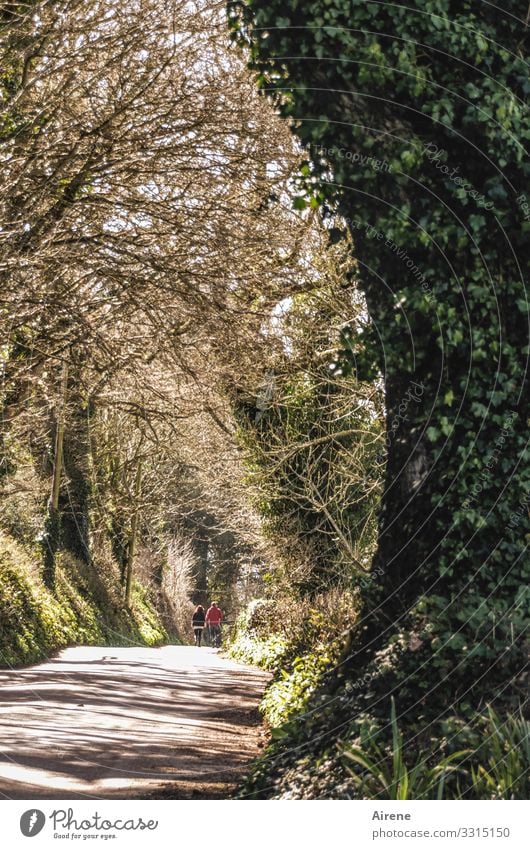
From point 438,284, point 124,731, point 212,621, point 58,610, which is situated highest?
point 212,621

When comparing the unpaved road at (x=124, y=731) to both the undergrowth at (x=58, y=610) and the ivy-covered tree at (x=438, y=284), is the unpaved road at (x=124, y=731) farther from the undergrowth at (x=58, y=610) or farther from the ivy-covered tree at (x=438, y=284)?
the ivy-covered tree at (x=438, y=284)

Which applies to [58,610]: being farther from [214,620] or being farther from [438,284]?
[438,284]

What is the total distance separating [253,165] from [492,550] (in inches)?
270

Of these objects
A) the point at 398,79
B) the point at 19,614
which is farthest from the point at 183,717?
the point at 398,79

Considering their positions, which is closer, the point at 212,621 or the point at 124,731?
the point at 124,731

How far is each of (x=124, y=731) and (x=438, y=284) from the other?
21.2 feet

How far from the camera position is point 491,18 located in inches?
314

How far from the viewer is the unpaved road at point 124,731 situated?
806cm

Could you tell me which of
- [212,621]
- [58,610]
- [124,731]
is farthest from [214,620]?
[124,731]

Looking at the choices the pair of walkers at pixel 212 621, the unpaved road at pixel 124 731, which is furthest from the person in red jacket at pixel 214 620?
the unpaved road at pixel 124 731

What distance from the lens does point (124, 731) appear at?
10828mm

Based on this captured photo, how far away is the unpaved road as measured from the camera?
8062 millimetres

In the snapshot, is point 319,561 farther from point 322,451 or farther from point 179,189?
point 179,189

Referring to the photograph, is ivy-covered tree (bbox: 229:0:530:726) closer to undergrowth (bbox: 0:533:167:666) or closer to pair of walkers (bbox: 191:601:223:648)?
undergrowth (bbox: 0:533:167:666)
